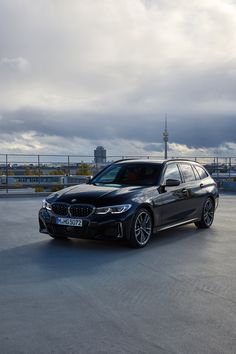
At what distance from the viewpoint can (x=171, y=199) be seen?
856 centimetres

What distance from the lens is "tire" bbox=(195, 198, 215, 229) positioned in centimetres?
980

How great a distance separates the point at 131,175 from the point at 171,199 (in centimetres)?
90

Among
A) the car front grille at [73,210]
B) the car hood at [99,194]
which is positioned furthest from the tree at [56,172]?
the car front grille at [73,210]

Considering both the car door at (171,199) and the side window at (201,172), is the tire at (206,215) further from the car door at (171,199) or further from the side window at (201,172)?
the car door at (171,199)

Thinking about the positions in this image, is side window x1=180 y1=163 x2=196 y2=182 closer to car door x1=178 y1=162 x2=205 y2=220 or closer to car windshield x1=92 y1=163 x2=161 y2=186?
car door x1=178 y1=162 x2=205 y2=220

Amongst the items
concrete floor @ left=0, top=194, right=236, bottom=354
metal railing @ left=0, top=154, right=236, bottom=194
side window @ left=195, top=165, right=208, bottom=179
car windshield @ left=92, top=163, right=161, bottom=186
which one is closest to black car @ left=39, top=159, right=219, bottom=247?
car windshield @ left=92, top=163, right=161, bottom=186

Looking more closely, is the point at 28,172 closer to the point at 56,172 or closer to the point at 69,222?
the point at 56,172

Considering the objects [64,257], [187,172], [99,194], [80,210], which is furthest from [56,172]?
[64,257]

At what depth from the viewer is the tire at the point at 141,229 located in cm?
750

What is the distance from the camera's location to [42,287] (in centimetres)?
521

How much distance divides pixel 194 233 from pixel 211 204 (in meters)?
1.15

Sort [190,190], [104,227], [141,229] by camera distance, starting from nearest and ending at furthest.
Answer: [104,227], [141,229], [190,190]

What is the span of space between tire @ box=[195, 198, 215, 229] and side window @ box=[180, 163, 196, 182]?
0.70 metres

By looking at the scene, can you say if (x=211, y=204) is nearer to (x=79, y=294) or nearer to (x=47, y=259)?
(x=47, y=259)
